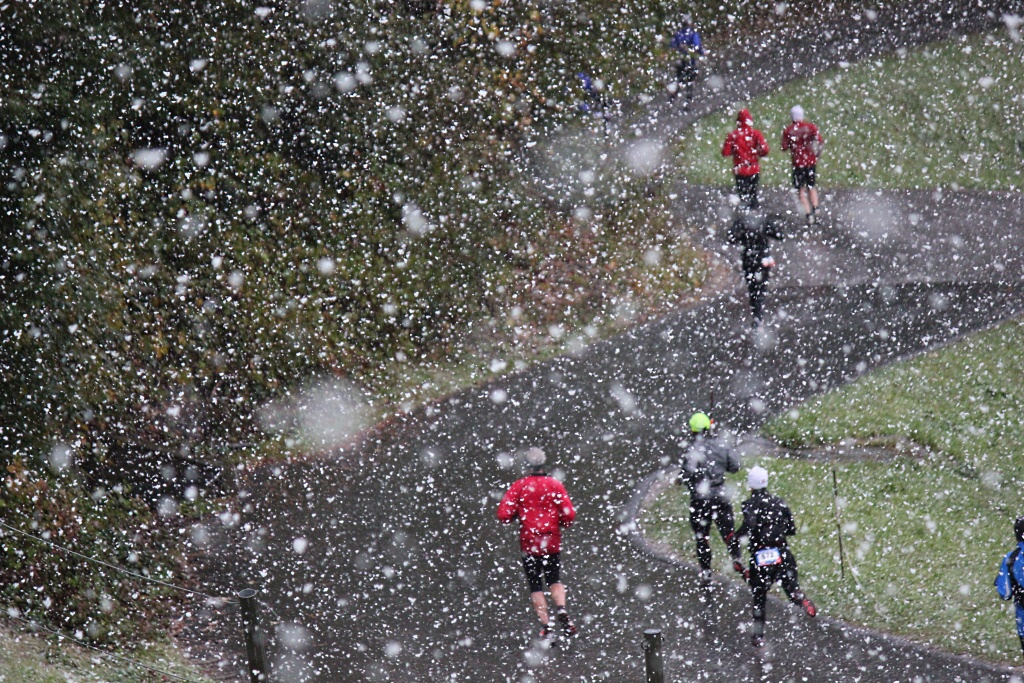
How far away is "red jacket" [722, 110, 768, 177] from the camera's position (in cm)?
1557

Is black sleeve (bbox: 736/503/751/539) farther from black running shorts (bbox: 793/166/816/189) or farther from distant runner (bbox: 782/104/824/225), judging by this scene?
black running shorts (bbox: 793/166/816/189)

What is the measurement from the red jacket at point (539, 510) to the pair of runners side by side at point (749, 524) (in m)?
1.32

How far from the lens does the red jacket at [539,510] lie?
8977 mm

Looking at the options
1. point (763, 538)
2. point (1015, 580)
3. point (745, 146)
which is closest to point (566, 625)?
point (763, 538)

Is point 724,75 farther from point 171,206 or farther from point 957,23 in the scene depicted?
point 171,206

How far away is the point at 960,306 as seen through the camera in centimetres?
1456

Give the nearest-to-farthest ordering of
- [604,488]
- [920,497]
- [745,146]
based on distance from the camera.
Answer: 1. [920,497]
2. [604,488]
3. [745,146]

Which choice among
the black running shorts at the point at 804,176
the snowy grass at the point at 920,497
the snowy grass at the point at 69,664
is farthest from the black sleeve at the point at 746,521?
the black running shorts at the point at 804,176

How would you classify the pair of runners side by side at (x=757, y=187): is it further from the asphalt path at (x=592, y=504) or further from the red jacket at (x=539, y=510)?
the red jacket at (x=539, y=510)

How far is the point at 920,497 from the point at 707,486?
2.76 m

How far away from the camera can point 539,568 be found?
9.15 meters

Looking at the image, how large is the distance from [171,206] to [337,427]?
326cm

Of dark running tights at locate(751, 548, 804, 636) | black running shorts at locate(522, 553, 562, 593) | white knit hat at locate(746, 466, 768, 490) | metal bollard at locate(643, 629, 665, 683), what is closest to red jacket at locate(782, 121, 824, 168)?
white knit hat at locate(746, 466, 768, 490)

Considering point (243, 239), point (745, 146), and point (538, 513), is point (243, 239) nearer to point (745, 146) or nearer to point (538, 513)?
point (538, 513)
